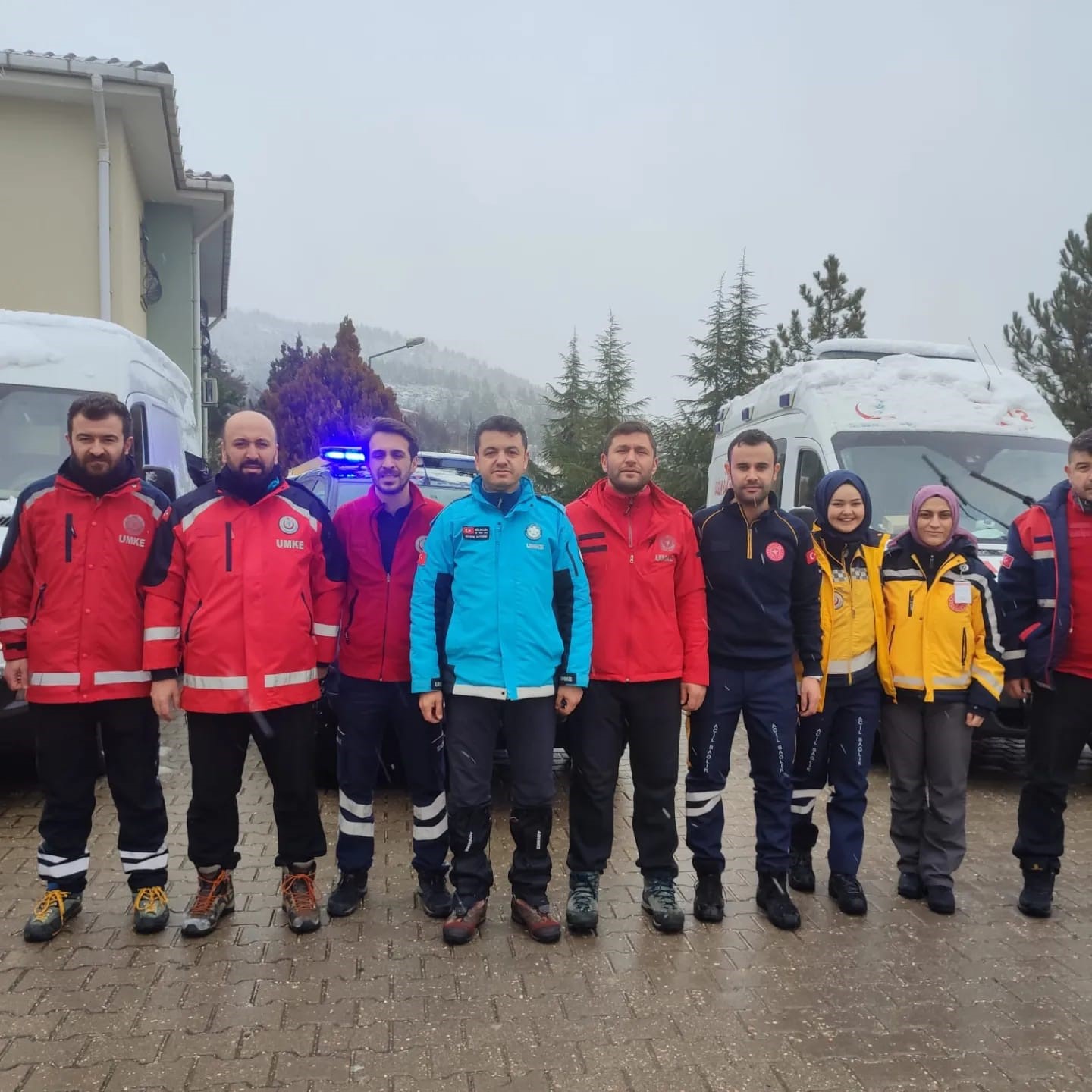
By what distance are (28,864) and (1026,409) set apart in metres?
7.15

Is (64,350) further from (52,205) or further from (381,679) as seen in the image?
(52,205)

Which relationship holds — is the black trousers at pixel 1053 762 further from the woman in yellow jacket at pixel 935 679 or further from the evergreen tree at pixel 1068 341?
the evergreen tree at pixel 1068 341

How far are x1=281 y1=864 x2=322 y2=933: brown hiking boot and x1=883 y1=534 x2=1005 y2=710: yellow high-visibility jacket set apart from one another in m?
2.63

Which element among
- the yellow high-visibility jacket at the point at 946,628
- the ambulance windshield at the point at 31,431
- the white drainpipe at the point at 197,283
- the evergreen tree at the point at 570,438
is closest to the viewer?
the yellow high-visibility jacket at the point at 946,628

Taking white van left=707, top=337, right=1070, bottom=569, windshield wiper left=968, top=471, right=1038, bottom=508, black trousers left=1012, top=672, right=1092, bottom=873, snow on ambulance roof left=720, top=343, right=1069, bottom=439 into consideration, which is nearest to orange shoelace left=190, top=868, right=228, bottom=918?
black trousers left=1012, top=672, right=1092, bottom=873

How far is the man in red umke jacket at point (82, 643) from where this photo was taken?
3678 millimetres

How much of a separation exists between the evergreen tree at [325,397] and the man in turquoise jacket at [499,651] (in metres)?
33.0

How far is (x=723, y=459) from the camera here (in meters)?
9.26

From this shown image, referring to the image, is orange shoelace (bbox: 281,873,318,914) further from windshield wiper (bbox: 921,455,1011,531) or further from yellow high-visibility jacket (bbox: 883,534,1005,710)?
windshield wiper (bbox: 921,455,1011,531)

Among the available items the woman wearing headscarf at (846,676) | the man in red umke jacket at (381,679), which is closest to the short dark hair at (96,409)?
the man in red umke jacket at (381,679)

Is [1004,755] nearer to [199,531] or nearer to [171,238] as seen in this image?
[199,531]

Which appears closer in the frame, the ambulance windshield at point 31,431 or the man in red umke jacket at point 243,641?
the man in red umke jacket at point 243,641

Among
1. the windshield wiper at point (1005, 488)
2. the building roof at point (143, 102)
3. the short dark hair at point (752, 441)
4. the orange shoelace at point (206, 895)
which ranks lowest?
the orange shoelace at point (206, 895)

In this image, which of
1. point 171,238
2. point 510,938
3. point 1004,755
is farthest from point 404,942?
point 171,238
